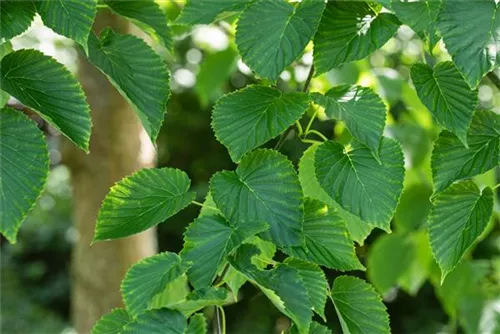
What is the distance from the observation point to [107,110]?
1.91 meters

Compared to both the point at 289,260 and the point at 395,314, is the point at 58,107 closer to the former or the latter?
the point at 289,260

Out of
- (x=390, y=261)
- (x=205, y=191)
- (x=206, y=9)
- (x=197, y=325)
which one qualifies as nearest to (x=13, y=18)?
(x=206, y=9)

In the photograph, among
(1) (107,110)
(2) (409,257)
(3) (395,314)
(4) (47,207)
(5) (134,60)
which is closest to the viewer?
(5) (134,60)

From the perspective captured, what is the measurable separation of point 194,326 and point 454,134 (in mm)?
259

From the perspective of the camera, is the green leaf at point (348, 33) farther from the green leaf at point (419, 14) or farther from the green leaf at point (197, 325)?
the green leaf at point (197, 325)

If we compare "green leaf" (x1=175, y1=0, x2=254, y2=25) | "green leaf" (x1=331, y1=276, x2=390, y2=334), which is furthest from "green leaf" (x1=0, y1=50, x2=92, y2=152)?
"green leaf" (x1=331, y1=276, x2=390, y2=334)

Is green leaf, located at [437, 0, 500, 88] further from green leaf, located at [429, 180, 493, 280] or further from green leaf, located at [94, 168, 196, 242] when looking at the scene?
green leaf, located at [94, 168, 196, 242]

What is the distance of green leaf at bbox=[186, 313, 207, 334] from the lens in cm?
59

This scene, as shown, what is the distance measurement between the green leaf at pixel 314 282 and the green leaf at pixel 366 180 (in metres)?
0.05

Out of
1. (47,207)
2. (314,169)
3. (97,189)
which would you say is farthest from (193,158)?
(314,169)

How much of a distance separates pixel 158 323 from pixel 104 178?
139 centimetres

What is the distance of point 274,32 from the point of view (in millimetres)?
659

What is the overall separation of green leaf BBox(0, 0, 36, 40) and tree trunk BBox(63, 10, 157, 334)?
1.21 m

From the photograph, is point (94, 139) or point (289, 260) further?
point (94, 139)
